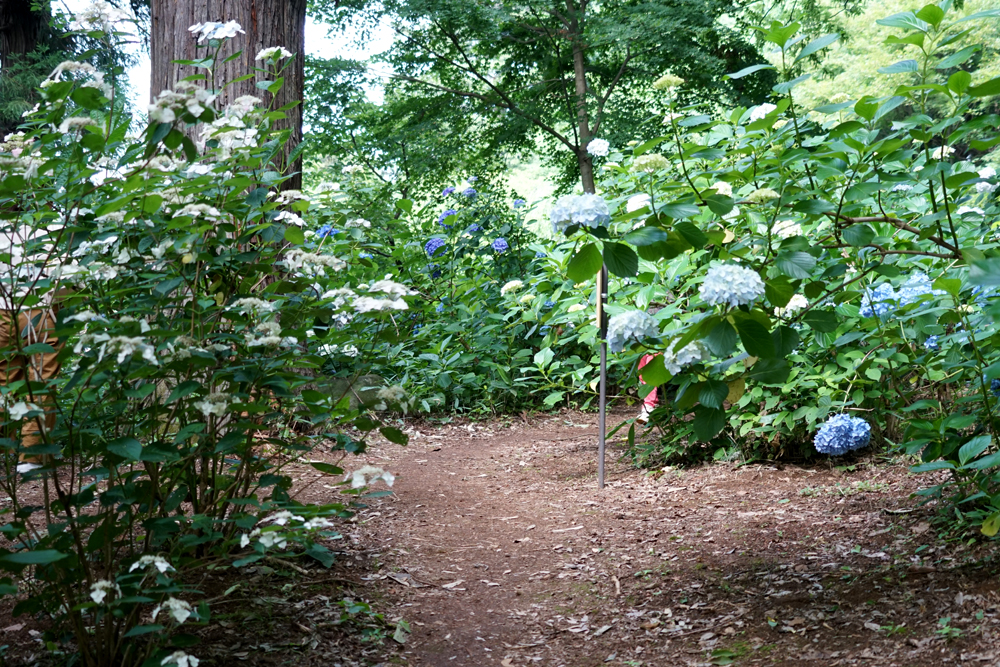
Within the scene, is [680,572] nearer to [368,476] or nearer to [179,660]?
[368,476]

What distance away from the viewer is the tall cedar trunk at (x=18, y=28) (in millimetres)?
9438

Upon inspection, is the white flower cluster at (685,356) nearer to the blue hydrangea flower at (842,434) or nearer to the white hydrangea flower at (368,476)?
the white hydrangea flower at (368,476)

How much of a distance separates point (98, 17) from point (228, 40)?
6.28 ft

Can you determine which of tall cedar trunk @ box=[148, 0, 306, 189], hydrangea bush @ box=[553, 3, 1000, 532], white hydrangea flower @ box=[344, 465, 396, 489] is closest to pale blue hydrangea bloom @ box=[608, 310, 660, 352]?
hydrangea bush @ box=[553, 3, 1000, 532]

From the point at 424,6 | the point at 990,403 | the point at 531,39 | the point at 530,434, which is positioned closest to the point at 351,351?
the point at 990,403

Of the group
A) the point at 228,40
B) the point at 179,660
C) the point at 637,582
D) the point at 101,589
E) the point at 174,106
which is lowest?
the point at 637,582

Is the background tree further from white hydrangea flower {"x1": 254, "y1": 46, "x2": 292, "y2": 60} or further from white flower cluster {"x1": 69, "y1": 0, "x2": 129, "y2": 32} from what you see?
white flower cluster {"x1": 69, "y1": 0, "x2": 129, "y2": 32}

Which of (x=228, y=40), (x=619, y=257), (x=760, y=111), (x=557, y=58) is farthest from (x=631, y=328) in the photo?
(x=557, y=58)

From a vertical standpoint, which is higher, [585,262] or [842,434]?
[585,262]

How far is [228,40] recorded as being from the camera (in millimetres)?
3580

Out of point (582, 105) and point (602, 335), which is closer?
point (602, 335)

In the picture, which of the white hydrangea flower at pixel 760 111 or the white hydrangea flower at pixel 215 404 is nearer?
the white hydrangea flower at pixel 215 404

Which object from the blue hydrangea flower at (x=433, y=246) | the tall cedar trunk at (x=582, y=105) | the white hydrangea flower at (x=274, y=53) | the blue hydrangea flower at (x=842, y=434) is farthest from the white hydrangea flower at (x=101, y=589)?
the tall cedar trunk at (x=582, y=105)

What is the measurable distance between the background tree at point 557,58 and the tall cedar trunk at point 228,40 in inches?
175
